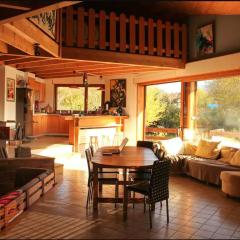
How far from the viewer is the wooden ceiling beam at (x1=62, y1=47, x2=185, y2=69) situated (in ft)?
22.9

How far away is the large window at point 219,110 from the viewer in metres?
7.31

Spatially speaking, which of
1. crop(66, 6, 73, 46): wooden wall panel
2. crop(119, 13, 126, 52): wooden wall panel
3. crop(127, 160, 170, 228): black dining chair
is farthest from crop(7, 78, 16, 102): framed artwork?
crop(127, 160, 170, 228): black dining chair

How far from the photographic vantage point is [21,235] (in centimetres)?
373

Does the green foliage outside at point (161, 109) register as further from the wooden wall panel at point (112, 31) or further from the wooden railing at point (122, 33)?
the wooden wall panel at point (112, 31)

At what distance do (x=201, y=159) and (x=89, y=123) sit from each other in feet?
13.3

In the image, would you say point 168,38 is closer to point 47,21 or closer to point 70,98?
point 47,21

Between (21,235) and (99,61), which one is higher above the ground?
(99,61)

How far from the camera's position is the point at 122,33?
7562 mm

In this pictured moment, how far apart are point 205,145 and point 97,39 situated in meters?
3.43

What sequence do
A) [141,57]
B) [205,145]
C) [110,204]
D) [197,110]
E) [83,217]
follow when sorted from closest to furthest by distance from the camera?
1. [83,217]
2. [110,204]
3. [205,145]
4. [141,57]
5. [197,110]

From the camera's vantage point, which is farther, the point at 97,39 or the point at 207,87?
the point at 207,87

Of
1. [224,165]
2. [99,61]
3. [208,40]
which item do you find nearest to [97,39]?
[99,61]

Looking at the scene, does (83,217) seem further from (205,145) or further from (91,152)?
(205,145)

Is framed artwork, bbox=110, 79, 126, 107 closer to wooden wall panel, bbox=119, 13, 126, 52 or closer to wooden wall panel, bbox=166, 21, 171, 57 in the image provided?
wooden wall panel, bbox=166, 21, 171, 57
